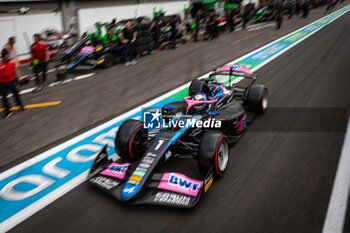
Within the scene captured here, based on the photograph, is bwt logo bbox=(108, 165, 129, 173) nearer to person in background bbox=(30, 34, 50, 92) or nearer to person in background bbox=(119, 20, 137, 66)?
person in background bbox=(30, 34, 50, 92)

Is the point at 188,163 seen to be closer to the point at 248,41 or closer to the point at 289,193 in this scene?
the point at 289,193

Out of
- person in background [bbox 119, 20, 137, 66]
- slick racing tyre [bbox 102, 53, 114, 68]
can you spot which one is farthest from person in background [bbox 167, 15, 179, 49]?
slick racing tyre [bbox 102, 53, 114, 68]

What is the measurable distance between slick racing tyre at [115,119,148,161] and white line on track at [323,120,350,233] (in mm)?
2981

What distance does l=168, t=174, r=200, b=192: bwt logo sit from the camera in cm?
399

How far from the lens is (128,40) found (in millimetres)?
12492

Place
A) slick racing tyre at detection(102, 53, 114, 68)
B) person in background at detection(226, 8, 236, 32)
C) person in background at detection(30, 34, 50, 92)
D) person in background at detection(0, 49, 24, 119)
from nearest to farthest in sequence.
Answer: person in background at detection(0, 49, 24, 119) → person in background at detection(30, 34, 50, 92) → slick racing tyre at detection(102, 53, 114, 68) → person in background at detection(226, 8, 236, 32)

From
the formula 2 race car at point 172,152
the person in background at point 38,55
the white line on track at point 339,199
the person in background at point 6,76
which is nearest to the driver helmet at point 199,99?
the formula 2 race car at point 172,152

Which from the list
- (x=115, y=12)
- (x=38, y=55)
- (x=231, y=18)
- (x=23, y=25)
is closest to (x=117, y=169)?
(x=38, y=55)

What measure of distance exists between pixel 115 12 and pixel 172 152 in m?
15.1

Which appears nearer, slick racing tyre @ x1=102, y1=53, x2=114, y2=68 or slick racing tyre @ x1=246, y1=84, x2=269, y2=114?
slick racing tyre @ x1=246, y1=84, x2=269, y2=114

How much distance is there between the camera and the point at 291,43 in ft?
50.8

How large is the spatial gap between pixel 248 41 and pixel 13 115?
12737 mm

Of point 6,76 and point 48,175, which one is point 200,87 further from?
point 6,76

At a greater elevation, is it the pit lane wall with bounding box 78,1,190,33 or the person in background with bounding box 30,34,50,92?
the pit lane wall with bounding box 78,1,190,33
